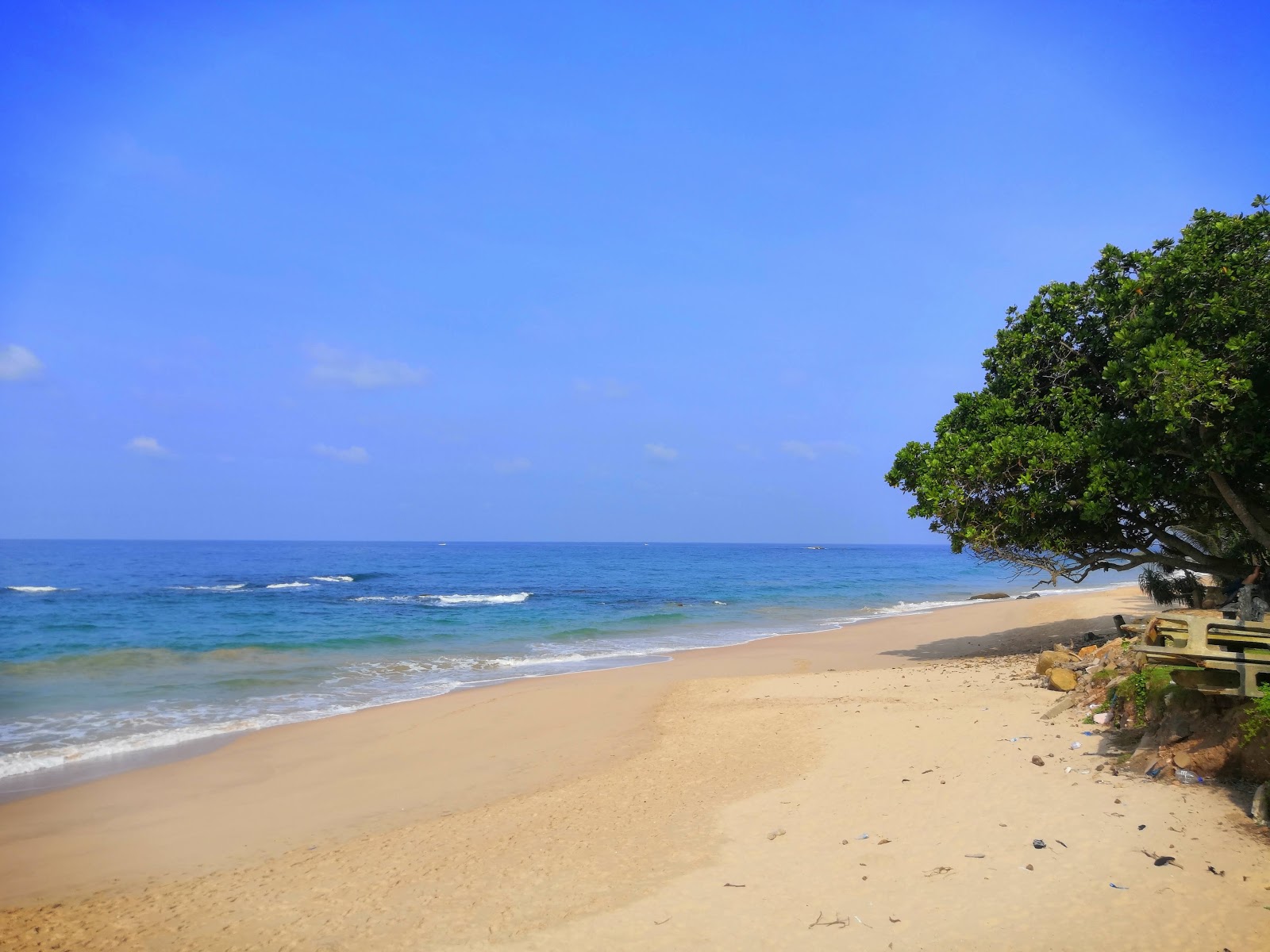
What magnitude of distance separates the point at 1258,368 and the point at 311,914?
13.1 m

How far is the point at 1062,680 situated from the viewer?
10805 millimetres

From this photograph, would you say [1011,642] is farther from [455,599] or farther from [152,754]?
[455,599]

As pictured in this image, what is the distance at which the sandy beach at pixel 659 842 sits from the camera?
16.9 feet

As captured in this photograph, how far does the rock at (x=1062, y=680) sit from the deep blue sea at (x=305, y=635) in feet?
34.3

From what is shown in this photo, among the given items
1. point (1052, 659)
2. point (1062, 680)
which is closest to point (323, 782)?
point (1062, 680)

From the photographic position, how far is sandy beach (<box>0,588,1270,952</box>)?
514cm

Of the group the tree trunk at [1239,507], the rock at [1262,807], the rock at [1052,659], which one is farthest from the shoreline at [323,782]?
the tree trunk at [1239,507]

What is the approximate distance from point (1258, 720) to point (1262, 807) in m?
0.70

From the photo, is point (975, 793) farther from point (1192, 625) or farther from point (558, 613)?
point (558, 613)

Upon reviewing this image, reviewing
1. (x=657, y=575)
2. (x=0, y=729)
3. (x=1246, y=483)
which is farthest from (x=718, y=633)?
(x=657, y=575)

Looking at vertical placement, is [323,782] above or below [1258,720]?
below

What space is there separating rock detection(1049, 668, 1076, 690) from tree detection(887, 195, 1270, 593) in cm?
276

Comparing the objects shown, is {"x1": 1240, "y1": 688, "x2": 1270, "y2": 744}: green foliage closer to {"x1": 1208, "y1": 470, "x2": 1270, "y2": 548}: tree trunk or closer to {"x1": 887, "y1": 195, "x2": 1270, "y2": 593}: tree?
{"x1": 887, "y1": 195, "x2": 1270, "y2": 593}: tree

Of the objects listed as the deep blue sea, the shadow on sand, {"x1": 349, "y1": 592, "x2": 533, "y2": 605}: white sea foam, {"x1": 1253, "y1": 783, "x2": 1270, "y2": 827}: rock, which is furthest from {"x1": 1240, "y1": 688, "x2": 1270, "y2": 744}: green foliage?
{"x1": 349, "y1": 592, "x2": 533, "y2": 605}: white sea foam
